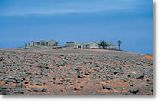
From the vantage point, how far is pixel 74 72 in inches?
95.9

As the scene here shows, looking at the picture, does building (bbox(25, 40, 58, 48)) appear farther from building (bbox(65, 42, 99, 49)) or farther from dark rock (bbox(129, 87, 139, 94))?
dark rock (bbox(129, 87, 139, 94))

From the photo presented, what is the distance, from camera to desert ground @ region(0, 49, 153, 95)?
2.38 meters

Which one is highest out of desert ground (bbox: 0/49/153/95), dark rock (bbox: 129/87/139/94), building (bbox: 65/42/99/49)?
building (bbox: 65/42/99/49)

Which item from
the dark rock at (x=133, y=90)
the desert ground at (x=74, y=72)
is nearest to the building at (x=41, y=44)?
the desert ground at (x=74, y=72)

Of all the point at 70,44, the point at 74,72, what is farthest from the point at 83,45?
the point at 74,72

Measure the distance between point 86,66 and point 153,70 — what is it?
0.61 m

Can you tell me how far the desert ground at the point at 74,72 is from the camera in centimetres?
238

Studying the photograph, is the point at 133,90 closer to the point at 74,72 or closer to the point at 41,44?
the point at 74,72

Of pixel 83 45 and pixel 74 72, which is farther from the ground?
pixel 83 45

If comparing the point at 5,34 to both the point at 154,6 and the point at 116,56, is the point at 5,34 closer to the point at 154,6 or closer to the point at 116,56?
the point at 116,56

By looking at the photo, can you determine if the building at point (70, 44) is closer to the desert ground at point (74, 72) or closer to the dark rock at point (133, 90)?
the desert ground at point (74, 72)

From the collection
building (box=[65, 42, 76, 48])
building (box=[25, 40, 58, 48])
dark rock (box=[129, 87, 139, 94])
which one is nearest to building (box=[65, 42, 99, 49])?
building (box=[65, 42, 76, 48])

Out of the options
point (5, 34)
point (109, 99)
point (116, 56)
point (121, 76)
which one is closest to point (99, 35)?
point (116, 56)

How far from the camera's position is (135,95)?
239 cm
